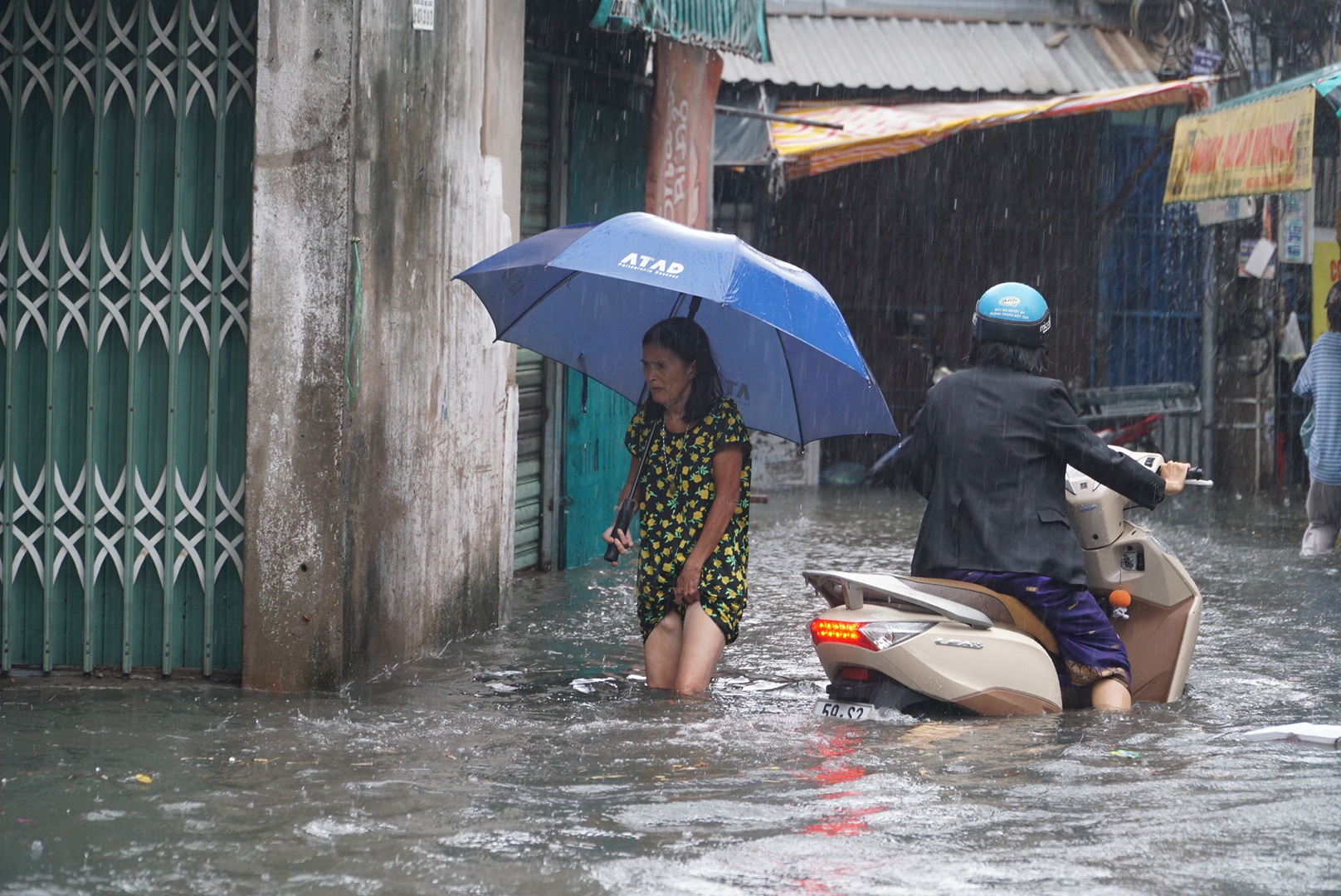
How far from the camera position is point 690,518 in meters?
5.45

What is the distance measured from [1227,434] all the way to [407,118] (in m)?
10.4

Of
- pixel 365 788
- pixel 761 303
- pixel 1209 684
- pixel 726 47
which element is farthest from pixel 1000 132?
pixel 365 788

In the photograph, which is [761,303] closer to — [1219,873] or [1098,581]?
[1098,581]

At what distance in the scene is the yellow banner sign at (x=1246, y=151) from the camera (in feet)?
34.0

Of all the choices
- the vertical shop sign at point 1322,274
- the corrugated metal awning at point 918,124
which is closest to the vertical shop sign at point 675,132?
the corrugated metal awning at point 918,124

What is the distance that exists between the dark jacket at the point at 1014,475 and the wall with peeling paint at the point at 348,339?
2.13 meters

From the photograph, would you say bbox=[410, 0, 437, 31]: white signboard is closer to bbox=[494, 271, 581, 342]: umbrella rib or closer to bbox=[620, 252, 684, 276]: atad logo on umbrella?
bbox=[494, 271, 581, 342]: umbrella rib

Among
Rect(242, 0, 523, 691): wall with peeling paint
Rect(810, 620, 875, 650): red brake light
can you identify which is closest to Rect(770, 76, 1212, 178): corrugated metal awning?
Rect(242, 0, 523, 691): wall with peeling paint

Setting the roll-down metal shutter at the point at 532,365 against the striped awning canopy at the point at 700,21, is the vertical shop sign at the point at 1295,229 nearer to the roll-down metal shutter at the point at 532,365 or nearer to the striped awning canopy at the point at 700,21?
the striped awning canopy at the point at 700,21

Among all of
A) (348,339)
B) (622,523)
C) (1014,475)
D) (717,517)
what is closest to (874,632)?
(1014,475)

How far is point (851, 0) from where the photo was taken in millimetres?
15773

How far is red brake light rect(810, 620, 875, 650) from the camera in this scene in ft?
15.7

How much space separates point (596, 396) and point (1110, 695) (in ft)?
16.5

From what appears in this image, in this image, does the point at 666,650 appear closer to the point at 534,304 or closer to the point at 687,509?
the point at 687,509
